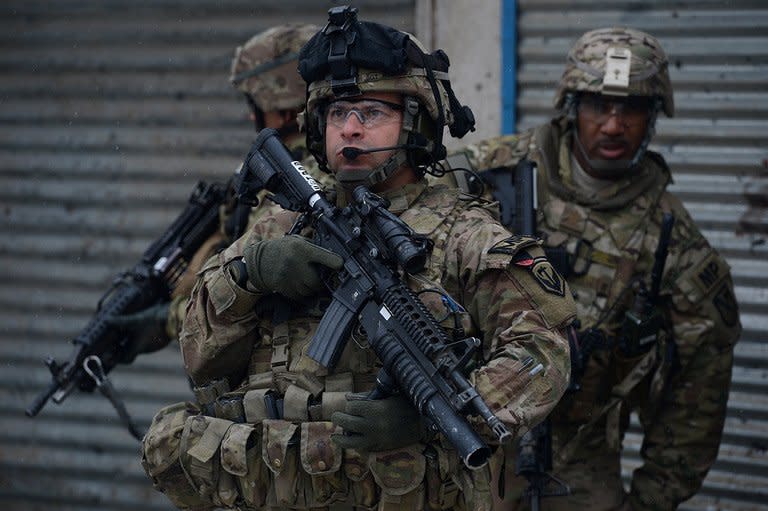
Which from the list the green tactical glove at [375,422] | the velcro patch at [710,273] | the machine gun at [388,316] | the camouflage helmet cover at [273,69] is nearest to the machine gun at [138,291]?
the camouflage helmet cover at [273,69]

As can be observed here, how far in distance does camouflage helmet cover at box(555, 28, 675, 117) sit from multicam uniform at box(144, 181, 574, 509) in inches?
56.2

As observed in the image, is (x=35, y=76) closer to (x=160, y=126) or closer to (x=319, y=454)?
(x=160, y=126)

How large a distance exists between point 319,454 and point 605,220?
186cm

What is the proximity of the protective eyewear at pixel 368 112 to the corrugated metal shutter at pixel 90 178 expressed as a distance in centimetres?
310

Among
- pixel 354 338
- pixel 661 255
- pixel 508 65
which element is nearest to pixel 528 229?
pixel 661 255

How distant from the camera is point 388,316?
3186 mm

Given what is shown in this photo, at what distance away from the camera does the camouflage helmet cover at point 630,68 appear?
4.75 meters

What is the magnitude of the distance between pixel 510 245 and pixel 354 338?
1.55ft

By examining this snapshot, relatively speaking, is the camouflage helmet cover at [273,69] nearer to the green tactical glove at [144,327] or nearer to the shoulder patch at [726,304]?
the green tactical glove at [144,327]

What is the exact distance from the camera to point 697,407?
472 centimetres

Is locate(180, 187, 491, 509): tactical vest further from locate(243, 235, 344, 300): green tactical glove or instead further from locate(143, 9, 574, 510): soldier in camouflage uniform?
locate(243, 235, 344, 300): green tactical glove

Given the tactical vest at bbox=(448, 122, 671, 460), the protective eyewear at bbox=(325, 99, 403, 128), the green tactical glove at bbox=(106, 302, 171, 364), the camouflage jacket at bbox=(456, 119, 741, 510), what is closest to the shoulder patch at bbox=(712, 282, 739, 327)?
the camouflage jacket at bbox=(456, 119, 741, 510)

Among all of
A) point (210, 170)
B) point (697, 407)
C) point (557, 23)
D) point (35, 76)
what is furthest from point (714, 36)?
point (35, 76)

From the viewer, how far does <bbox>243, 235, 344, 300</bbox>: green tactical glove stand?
3271 millimetres
